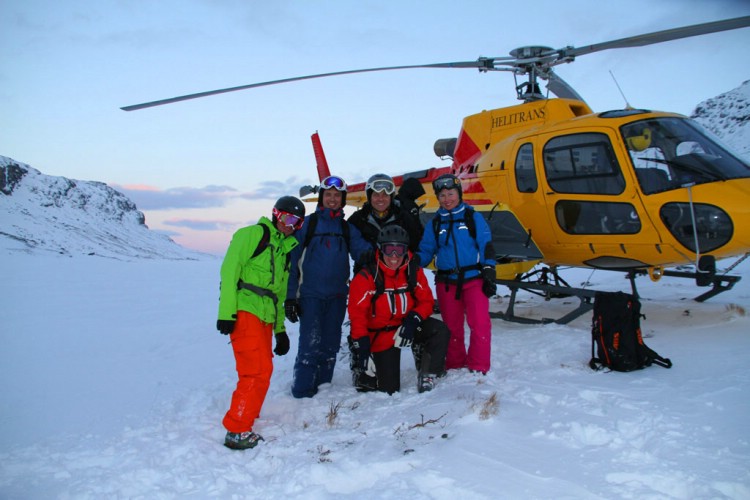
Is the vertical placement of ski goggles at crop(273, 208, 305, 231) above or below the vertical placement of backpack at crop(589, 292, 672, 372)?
above

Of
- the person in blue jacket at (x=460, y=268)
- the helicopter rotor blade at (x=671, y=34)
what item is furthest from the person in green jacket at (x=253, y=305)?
the helicopter rotor blade at (x=671, y=34)

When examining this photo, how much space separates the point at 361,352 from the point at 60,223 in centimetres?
9671

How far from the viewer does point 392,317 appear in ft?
15.4

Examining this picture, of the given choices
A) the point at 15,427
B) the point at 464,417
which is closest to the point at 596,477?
the point at 464,417

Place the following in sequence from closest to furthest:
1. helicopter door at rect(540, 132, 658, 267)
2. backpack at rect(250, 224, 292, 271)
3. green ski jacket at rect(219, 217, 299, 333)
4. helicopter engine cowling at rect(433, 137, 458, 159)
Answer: green ski jacket at rect(219, 217, 299, 333)
backpack at rect(250, 224, 292, 271)
helicopter door at rect(540, 132, 658, 267)
helicopter engine cowling at rect(433, 137, 458, 159)

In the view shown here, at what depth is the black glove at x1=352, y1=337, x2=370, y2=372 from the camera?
4.61 meters

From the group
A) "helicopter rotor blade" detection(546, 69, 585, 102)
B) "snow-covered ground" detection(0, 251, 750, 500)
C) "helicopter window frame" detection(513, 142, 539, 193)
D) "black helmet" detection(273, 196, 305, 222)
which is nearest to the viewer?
"snow-covered ground" detection(0, 251, 750, 500)

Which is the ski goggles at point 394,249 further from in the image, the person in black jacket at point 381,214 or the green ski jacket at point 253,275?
the green ski jacket at point 253,275

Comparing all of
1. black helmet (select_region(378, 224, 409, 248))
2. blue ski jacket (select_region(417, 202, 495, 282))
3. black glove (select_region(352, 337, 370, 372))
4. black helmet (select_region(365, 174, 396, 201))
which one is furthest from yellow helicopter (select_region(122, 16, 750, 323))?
black glove (select_region(352, 337, 370, 372))

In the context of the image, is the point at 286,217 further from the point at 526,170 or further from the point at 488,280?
the point at 526,170

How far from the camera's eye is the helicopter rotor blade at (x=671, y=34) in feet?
15.6

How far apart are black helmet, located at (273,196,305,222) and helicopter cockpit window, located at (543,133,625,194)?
3503 millimetres

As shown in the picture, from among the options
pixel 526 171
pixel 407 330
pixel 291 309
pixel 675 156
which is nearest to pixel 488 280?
pixel 407 330

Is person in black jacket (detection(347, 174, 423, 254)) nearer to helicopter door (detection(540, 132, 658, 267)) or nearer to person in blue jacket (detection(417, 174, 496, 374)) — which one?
person in blue jacket (detection(417, 174, 496, 374))
